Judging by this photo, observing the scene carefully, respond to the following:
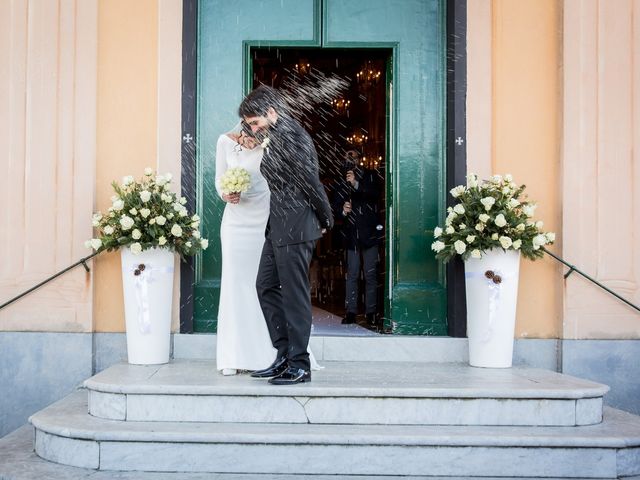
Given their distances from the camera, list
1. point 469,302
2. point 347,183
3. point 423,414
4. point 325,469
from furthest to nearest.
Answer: point 347,183
point 469,302
point 423,414
point 325,469

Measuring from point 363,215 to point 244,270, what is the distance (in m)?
2.99

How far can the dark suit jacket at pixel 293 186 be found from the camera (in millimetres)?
4785

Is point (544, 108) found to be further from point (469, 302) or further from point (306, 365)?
point (306, 365)

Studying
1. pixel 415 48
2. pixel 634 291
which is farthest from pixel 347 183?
pixel 634 291

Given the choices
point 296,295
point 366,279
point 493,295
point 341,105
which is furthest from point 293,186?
point 341,105

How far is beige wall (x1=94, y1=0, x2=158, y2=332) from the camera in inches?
250

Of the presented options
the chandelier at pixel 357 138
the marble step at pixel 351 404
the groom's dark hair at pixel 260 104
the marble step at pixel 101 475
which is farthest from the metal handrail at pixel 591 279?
the chandelier at pixel 357 138

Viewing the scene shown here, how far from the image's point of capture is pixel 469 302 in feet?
19.5

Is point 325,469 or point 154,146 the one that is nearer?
point 325,469

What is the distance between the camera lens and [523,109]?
6.42 m

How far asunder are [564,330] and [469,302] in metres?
0.91

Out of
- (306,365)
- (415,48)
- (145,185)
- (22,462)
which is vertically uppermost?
(415,48)

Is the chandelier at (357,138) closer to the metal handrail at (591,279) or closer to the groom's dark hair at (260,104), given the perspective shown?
the metal handrail at (591,279)

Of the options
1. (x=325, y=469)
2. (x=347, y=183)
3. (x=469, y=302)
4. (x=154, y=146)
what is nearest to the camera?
(x=325, y=469)
